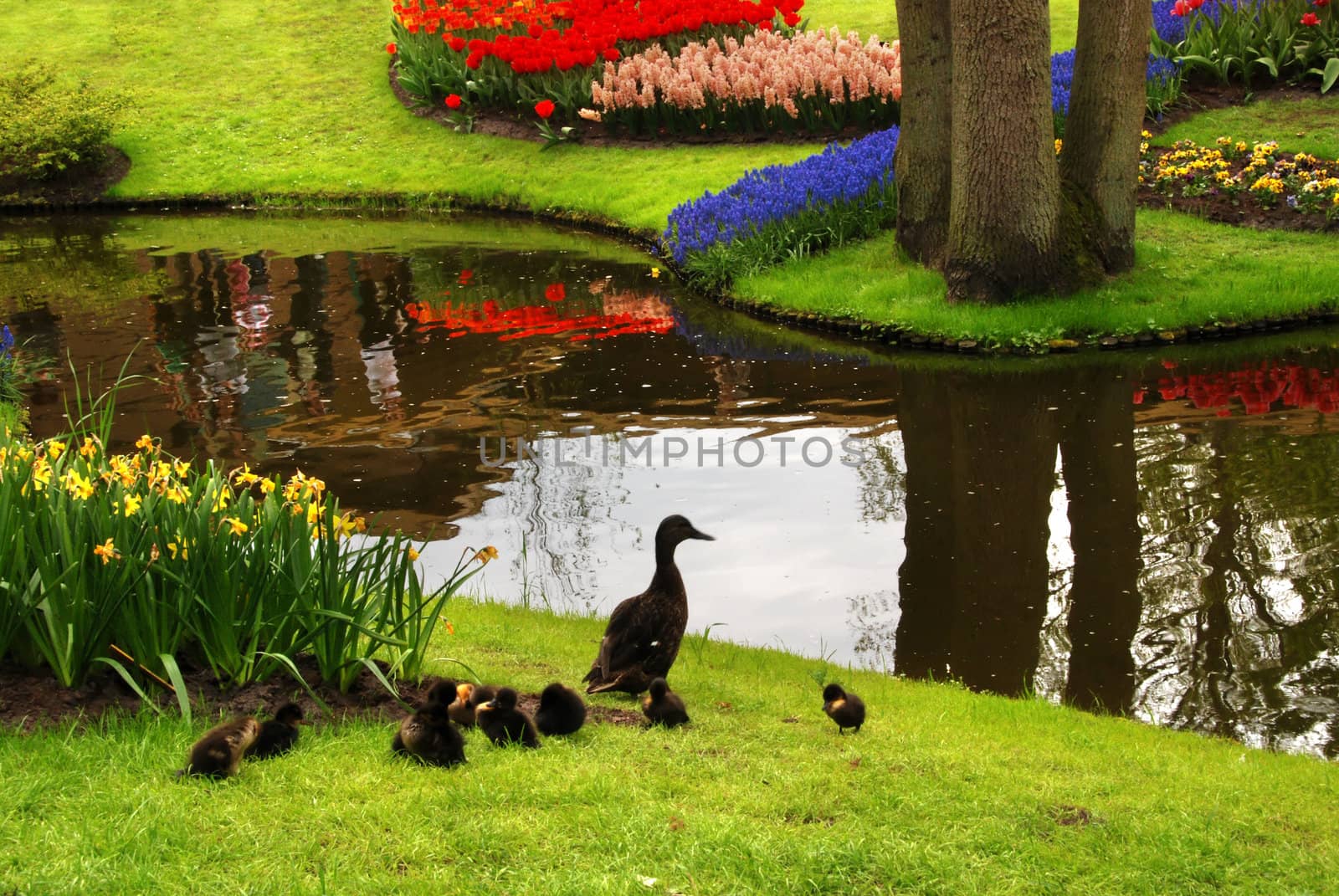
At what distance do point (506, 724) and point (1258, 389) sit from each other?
9.52 meters

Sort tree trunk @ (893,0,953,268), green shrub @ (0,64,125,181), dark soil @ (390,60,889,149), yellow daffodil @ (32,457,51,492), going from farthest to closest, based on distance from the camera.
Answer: green shrub @ (0,64,125,181) < dark soil @ (390,60,889,149) < tree trunk @ (893,0,953,268) < yellow daffodil @ (32,457,51,492)

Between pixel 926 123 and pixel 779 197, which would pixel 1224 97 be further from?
pixel 779 197

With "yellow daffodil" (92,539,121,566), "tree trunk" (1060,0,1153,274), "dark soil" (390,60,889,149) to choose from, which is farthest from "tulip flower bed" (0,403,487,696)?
"dark soil" (390,60,889,149)

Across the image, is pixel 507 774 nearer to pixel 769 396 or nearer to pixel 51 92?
pixel 769 396

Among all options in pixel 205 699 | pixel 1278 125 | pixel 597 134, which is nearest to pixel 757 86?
pixel 597 134

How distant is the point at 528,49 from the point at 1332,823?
930 inches

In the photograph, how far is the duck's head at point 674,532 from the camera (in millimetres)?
6660

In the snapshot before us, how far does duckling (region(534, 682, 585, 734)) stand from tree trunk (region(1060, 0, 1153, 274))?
1110 cm

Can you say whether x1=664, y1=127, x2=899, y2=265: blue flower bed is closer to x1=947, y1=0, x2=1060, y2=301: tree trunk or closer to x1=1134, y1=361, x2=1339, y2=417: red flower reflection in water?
x1=947, y1=0, x2=1060, y2=301: tree trunk

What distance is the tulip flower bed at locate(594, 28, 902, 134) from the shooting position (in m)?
22.5

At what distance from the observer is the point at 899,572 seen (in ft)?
29.7

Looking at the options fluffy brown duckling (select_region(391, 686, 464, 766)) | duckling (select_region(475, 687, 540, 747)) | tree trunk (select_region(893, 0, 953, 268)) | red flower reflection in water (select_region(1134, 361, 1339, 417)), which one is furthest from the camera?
tree trunk (select_region(893, 0, 953, 268))

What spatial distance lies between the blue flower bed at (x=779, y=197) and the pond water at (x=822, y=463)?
96cm

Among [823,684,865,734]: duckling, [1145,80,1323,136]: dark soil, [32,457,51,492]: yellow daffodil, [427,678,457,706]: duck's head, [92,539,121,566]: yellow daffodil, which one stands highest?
[1145,80,1323,136]: dark soil
